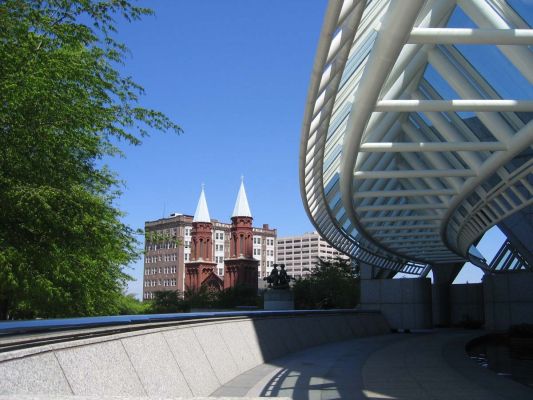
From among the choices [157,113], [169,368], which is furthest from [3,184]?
[169,368]

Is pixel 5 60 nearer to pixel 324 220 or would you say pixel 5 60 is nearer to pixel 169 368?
pixel 169 368

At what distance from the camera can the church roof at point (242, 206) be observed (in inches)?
4761

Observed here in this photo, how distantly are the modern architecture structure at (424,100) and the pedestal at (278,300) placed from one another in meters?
15.0

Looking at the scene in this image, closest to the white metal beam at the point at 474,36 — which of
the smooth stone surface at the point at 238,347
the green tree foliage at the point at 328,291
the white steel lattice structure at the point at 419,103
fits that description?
the white steel lattice structure at the point at 419,103

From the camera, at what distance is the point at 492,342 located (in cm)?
2702

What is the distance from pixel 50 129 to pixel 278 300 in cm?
2537

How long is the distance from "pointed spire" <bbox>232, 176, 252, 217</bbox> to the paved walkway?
4110 inches

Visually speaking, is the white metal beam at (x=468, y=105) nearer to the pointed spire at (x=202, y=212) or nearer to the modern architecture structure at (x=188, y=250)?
the modern architecture structure at (x=188, y=250)

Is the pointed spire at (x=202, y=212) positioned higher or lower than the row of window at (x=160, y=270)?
higher

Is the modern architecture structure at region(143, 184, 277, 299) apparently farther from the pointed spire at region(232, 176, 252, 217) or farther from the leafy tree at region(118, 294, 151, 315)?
the leafy tree at region(118, 294, 151, 315)

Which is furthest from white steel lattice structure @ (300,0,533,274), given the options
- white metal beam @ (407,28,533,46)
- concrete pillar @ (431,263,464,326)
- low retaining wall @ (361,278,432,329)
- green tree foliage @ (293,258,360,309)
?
green tree foliage @ (293,258,360,309)

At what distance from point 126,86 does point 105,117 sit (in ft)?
4.12

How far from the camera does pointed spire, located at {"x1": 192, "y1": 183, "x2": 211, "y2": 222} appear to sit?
127 metres

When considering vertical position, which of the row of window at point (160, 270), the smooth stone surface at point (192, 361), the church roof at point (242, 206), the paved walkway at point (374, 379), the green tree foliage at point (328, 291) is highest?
the church roof at point (242, 206)
